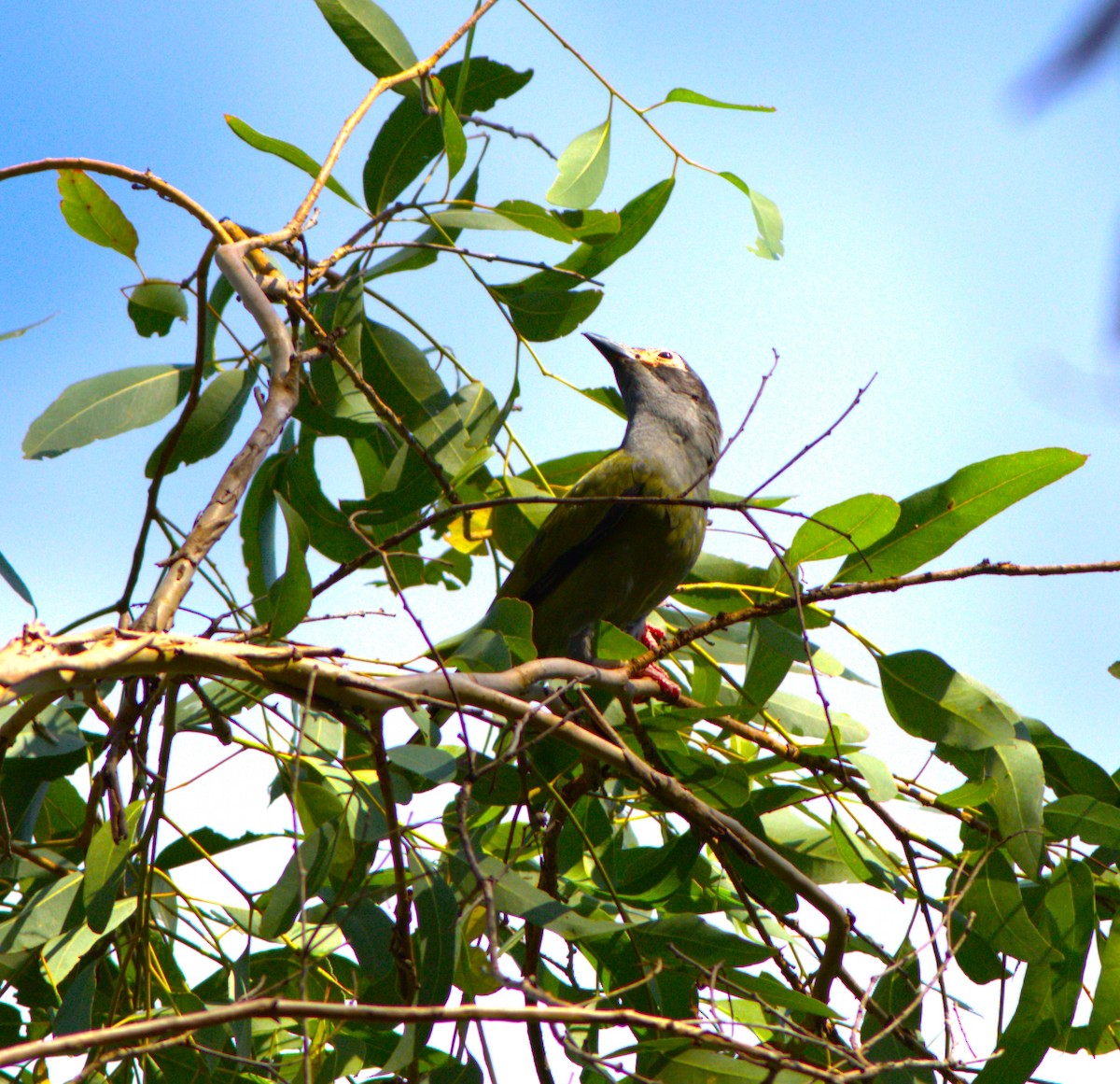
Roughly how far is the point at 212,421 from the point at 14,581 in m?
0.74

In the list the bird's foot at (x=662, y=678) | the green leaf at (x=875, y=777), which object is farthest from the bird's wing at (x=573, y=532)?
the green leaf at (x=875, y=777)

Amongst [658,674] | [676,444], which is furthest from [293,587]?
[676,444]

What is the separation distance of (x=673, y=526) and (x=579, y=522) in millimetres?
379

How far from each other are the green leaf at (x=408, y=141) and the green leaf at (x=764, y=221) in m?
0.77

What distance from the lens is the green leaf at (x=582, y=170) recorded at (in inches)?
120

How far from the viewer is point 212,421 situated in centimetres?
306

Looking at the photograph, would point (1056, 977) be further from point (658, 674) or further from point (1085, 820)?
point (658, 674)

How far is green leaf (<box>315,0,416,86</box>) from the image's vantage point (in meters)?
3.02

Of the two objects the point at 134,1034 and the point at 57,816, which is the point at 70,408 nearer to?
the point at 57,816

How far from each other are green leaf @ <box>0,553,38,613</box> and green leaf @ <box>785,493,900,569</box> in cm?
178

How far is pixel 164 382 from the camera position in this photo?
Result: 9.78ft

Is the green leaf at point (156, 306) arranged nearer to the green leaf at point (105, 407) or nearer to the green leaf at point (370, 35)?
the green leaf at point (105, 407)

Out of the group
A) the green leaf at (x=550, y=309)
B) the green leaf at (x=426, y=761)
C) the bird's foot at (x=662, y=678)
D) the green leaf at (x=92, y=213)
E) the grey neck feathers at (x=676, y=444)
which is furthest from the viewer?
the grey neck feathers at (x=676, y=444)

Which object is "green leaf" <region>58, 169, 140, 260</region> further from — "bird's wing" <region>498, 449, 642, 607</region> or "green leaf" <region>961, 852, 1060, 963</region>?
"green leaf" <region>961, 852, 1060, 963</region>
